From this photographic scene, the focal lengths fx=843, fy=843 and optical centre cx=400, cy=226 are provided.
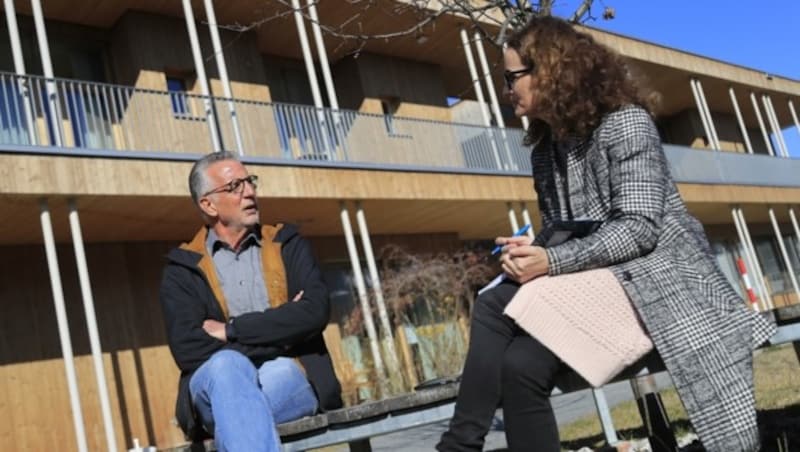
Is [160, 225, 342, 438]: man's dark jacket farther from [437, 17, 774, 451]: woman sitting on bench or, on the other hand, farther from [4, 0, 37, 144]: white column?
[4, 0, 37, 144]: white column

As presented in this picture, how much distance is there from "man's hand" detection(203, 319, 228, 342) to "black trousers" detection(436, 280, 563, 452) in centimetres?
105

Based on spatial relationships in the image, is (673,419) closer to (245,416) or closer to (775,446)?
(775,446)

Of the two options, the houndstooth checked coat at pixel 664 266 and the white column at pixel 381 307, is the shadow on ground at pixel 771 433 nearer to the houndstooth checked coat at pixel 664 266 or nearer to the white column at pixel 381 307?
the houndstooth checked coat at pixel 664 266

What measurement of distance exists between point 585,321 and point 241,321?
1277 mm

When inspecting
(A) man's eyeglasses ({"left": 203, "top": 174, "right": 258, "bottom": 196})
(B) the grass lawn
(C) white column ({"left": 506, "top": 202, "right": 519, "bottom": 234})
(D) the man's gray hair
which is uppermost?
(C) white column ({"left": 506, "top": 202, "right": 519, "bottom": 234})

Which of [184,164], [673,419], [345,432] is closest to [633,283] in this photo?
[345,432]

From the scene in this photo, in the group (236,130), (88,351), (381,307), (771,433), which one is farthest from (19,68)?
(771,433)

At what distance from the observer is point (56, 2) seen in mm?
11727

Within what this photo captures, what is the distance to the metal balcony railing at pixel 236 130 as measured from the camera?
34.1ft

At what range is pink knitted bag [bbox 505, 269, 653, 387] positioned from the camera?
226cm

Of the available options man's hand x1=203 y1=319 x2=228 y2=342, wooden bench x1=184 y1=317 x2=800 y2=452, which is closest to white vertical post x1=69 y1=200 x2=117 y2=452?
man's hand x1=203 y1=319 x2=228 y2=342

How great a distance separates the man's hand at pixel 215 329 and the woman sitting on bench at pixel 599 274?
3.32 feet

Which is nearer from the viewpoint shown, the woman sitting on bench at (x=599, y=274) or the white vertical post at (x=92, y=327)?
the woman sitting on bench at (x=599, y=274)

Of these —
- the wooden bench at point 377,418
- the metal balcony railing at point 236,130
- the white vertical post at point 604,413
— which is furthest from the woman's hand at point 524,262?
the metal balcony railing at point 236,130
